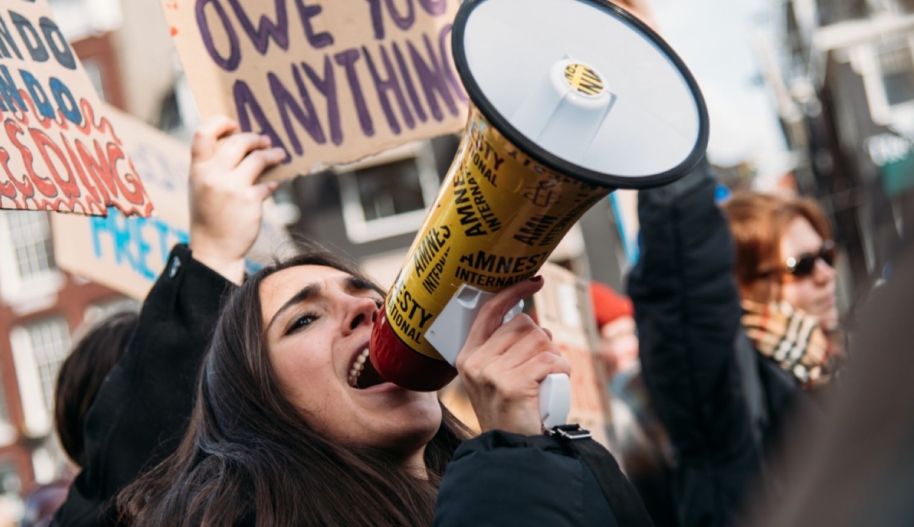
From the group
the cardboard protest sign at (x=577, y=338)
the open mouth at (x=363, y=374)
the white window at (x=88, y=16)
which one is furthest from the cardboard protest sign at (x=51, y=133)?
the white window at (x=88, y=16)

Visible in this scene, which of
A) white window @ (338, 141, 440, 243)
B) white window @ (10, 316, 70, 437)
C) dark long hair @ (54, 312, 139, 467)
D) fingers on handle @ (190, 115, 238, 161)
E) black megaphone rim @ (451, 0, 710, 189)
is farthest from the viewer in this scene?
white window @ (10, 316, 70, 437)

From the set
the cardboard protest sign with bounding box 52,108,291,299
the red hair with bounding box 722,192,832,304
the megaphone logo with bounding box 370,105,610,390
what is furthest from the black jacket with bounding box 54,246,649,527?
the red hair with bounding box 722,192,832,304

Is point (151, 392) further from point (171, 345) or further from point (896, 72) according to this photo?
point (896, 72)

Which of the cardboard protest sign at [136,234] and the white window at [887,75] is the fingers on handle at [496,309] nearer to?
the cardboard protest sign at [136,234]

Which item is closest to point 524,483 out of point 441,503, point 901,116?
point 441,503

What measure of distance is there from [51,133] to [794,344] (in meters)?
1.75

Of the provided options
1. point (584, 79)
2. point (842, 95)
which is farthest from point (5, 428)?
point (584, 79)

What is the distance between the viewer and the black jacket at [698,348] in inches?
88.4

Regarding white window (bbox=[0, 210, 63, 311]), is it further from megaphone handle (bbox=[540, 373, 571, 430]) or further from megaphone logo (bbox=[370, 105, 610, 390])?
megaphone handle (bbox=[540, 373, 571, 430])

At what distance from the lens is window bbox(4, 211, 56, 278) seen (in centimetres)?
2386

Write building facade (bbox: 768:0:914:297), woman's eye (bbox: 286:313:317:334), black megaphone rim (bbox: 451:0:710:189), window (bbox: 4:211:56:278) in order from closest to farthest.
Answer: black megaphone rim (bbox: 451:0:710:189) → woman's eye (bbox: 286:313:317:334) → building facade (bbox: 768:0:914:297) → window (bbox: 4:211:56:278)

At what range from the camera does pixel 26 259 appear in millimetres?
24234

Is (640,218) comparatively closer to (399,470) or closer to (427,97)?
(427,97)

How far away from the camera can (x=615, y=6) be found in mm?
1304
